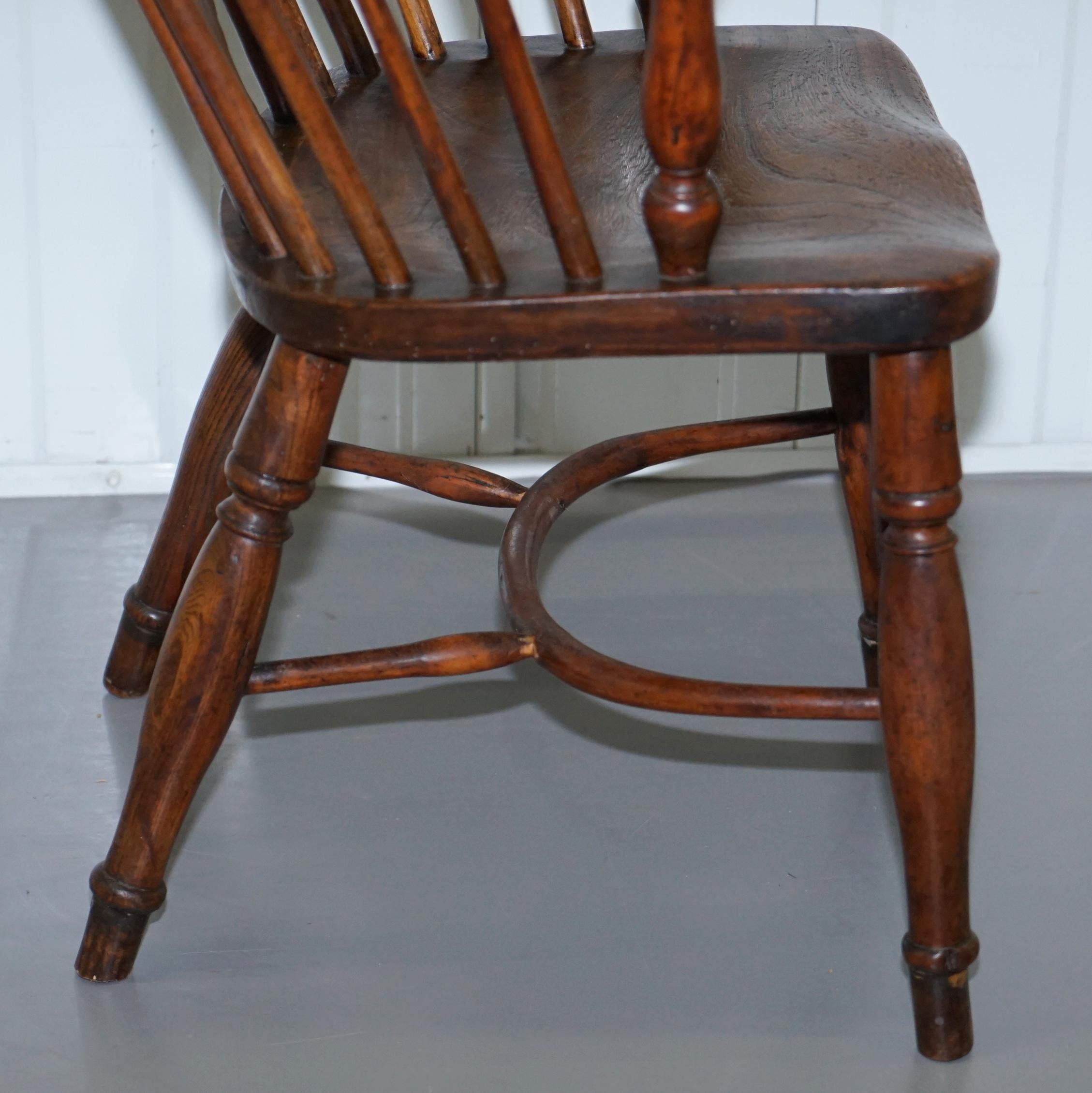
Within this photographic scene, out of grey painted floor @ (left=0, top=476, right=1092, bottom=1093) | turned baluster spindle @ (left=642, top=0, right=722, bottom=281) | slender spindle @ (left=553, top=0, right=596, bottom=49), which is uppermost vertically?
turned baluster spindle @ (left=642, top=0, right=722, bottom=281)

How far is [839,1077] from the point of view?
0.79 m

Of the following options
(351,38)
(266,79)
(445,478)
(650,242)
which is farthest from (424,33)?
(650,242)

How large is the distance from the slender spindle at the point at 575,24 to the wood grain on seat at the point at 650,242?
11cm

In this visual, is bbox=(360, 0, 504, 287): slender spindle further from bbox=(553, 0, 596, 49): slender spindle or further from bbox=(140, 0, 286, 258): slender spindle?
bbox=(553, 0, 596, 49): slender spindle

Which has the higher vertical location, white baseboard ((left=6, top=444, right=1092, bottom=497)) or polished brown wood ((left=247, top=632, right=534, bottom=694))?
polished brown wood ((left=247, top=632, right=534, bottom=694))

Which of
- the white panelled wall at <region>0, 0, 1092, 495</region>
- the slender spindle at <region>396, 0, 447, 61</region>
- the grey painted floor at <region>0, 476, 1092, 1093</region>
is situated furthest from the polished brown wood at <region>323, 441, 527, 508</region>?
the white panelled wall at <region>0, 0, 1092, 495</region>

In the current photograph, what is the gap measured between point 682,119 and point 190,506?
605 millimetres

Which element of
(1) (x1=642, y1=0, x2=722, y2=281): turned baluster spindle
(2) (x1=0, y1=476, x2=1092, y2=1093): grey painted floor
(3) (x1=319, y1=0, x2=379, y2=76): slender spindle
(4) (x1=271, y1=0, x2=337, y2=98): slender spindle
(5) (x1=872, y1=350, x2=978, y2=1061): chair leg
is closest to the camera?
(1) (x1=642, y1=0, x2=722, y2=281): turned baluster spindle

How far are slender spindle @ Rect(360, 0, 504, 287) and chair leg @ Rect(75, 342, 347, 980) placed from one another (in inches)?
4.4

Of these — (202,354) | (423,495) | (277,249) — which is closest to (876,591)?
(277,249)

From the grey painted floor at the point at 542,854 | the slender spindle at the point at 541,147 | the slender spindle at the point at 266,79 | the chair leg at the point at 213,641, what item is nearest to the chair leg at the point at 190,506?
the grey painted floor at the point at 542,854

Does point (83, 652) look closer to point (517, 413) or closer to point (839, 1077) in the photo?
point (517, 413)

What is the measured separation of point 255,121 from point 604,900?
52cm

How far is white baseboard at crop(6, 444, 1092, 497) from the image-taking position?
158cm
